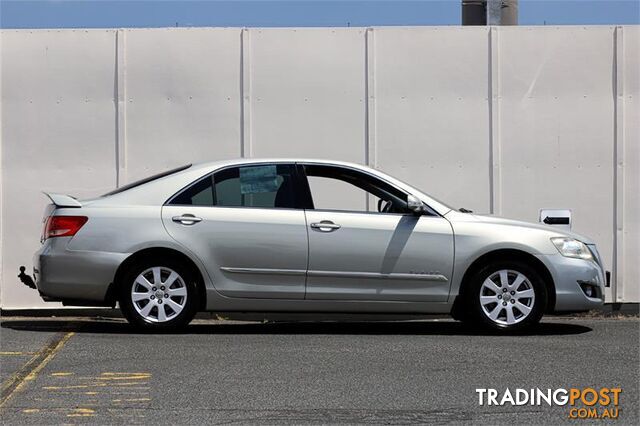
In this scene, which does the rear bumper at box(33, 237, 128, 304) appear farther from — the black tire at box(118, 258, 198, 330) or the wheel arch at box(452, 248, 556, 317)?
the wheel arch at box(452, 248, 556, 317)

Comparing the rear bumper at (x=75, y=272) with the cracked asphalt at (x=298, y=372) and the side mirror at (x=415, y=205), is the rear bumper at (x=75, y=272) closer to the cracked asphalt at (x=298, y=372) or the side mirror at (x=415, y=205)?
the cracked asphalt at (x=298, y=372)

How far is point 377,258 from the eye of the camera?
34.8 feet

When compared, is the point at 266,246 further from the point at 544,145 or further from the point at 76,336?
the point at 544,145

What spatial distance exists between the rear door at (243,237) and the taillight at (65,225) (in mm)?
747

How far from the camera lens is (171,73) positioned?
13695mm

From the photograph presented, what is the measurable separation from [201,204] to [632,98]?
5740mm

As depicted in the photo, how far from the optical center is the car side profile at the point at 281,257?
34.6 feet

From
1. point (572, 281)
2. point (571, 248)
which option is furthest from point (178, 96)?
point (572, 281)

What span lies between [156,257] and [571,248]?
369 cm

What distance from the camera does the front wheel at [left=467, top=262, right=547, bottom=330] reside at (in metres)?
10.7

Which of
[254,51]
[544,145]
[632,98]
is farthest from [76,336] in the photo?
[632,98]

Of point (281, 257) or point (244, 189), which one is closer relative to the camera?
point (281, 257)

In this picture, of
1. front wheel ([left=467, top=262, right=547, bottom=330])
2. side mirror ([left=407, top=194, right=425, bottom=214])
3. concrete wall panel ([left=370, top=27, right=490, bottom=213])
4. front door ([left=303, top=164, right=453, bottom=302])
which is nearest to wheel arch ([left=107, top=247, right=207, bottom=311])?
front door ([left=303, top=164, right=453, bottom=302])

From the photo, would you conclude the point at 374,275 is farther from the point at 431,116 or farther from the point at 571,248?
the point at 431,116
